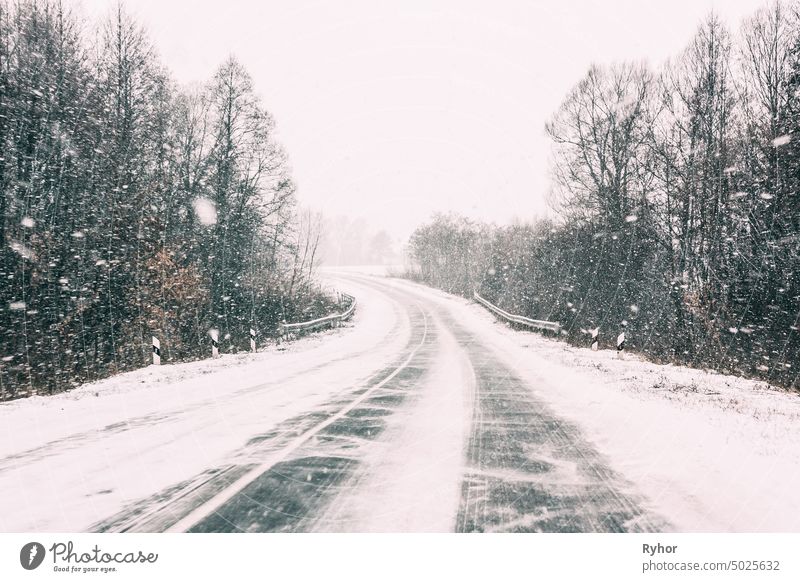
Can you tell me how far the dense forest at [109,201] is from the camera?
12.9m

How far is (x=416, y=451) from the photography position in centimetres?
445

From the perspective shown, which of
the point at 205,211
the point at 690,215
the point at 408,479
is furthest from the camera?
the point at 205,211

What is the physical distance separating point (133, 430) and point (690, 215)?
21203 millimetres

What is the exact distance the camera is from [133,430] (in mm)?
5477

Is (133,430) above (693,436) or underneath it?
underneath

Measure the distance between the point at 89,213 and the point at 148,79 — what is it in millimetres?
7373

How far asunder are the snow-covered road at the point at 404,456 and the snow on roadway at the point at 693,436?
0.02m

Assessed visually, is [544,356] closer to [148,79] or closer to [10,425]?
[10,425]

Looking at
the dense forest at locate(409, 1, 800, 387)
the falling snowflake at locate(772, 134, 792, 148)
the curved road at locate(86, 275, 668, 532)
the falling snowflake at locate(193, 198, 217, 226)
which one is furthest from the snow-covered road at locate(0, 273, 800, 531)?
the falling snowflake at locate(193, 198, 217, 226)

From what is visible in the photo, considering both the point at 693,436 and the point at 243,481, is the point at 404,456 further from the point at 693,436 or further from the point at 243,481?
the point at 693,436

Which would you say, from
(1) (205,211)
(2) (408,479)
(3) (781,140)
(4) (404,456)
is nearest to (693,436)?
(4) (404,456)

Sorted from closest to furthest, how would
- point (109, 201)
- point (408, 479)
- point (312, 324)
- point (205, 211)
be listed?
point (408, 479)
point (109, 201)
point (312, 324)
point (205, 211)

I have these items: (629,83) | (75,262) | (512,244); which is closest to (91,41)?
(75,262)

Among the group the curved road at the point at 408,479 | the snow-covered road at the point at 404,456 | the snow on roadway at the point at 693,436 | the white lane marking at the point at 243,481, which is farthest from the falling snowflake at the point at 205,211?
the white lane marking at the point at 243,481
